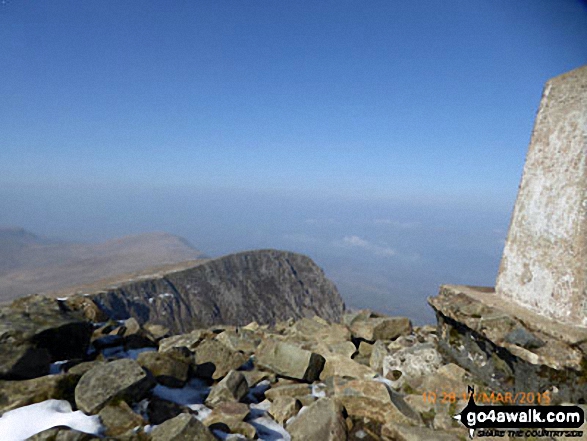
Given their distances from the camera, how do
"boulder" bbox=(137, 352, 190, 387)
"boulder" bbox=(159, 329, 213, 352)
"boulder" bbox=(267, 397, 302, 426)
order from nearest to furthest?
"boulder" bbox=(267, 397, 302, 426) → "boulder" bbox=(137, 352, 190, 387) → "boulder" bbox=(159, 329, 213, 352)

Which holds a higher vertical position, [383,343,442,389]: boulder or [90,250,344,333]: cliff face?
[383,343,442,389]: boulder

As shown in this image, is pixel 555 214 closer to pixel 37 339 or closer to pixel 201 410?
pixel 201 410

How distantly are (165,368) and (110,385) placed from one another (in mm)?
1449

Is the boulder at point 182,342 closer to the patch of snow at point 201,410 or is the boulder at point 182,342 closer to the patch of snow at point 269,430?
the patch of snow at point 201,410

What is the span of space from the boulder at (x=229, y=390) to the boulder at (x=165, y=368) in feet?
2.35

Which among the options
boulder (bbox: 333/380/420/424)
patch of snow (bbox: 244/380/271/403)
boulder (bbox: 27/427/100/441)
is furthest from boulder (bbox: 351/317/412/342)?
boulder (bbox: 27/427/100/441)

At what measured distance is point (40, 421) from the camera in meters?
4.75

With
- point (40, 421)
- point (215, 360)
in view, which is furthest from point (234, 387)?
point (40, 421)

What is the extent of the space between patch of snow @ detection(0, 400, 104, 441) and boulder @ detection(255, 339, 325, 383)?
12.8 ft

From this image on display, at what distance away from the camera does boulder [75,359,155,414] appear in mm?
5121

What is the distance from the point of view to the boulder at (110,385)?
512 cm

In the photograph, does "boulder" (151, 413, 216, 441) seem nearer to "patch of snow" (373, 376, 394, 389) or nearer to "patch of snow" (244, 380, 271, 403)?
"patch of snow" (244, 380, 271, 403)

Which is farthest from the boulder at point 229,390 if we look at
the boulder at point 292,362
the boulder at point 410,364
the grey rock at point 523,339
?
the grey rock at point 523,339

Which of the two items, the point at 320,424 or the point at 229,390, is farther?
the point at 229,390
